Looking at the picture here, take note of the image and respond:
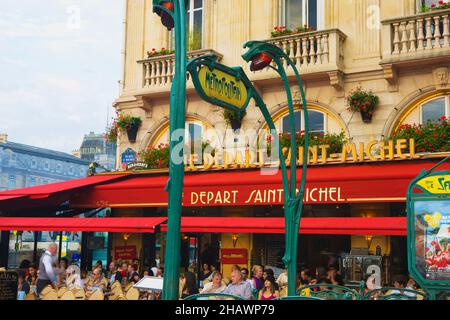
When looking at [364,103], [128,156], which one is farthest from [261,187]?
[128,156]

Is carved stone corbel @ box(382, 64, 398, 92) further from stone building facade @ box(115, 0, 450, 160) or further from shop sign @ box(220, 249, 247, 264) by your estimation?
shop sign @ box(220, 249, 247, 264)

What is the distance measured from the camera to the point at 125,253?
17.5 meters

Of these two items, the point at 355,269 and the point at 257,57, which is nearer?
the point at 257,57

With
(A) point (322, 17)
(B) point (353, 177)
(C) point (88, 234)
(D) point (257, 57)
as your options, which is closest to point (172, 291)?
(D) point (257, 57)

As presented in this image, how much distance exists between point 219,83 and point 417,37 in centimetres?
761

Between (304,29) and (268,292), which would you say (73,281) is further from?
(304,29)

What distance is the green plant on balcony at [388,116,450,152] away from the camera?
12.8 m

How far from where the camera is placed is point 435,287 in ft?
25.8

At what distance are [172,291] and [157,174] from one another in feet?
34.0

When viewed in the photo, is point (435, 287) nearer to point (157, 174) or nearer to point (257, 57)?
point (257, 57)

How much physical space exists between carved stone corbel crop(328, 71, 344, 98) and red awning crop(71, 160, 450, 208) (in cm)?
208

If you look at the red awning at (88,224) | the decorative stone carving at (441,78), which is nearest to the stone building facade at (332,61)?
the decorative stone carving at (441,78)

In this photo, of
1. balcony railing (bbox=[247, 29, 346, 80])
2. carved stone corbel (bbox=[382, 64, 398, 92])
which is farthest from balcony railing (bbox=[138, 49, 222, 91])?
carved stone corbel (bbox=[382, 64, 398, 92])

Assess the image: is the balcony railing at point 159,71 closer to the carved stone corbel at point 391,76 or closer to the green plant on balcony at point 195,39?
the green plant on balcony at point 195,39
